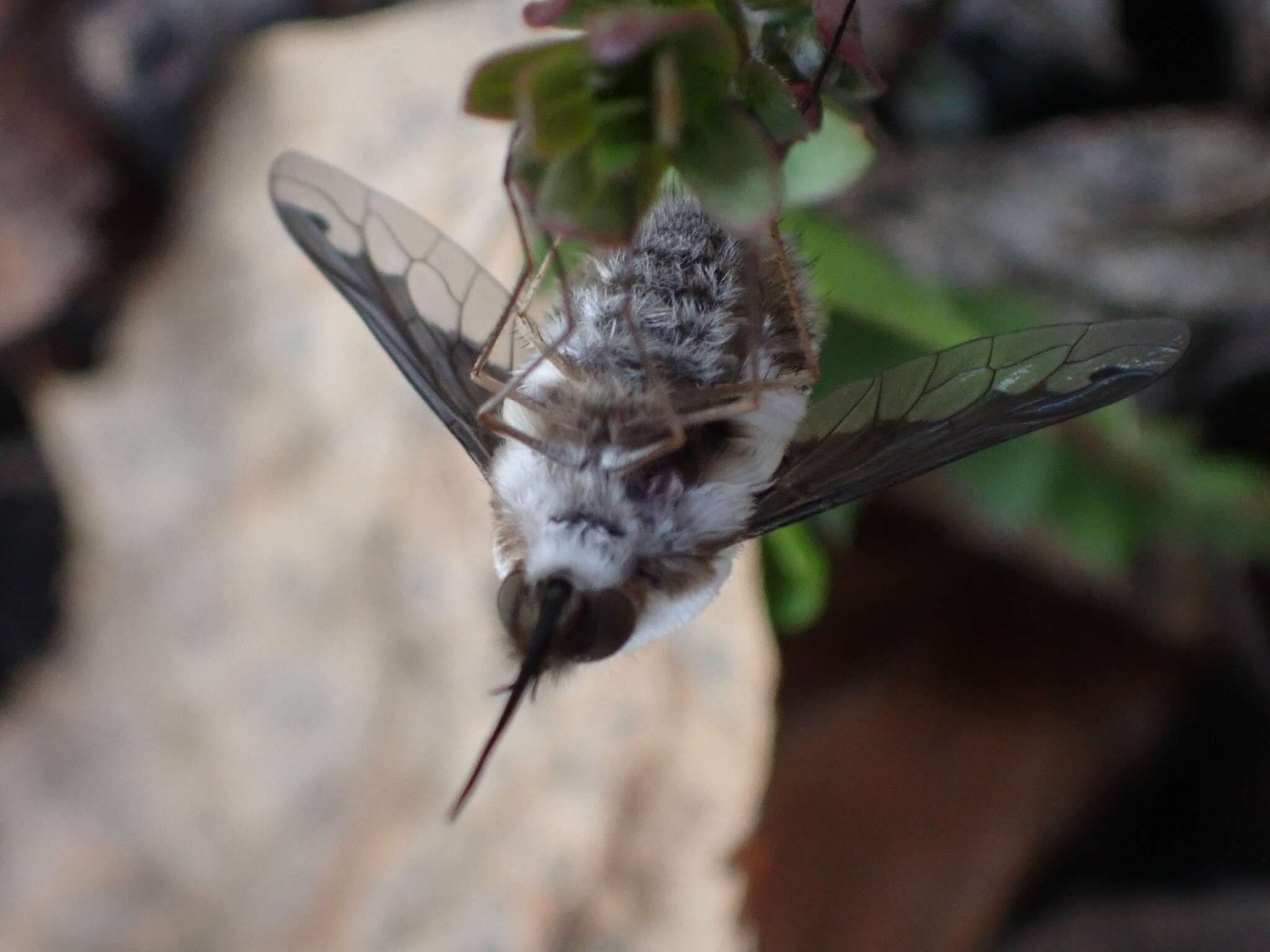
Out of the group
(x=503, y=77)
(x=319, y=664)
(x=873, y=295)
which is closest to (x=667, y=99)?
(x=503, y=77)

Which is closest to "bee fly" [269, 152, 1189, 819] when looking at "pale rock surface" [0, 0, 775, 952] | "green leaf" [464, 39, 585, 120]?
"green leaf" [464, 39, 585, 120]

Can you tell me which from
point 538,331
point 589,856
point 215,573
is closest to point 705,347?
point 538,331

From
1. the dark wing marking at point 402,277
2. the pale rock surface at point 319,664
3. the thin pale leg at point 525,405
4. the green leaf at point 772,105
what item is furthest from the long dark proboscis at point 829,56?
the pale rock surface at point 319,664

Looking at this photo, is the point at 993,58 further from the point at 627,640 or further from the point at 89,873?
the point at 89,873

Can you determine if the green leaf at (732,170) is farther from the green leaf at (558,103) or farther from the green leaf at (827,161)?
the green leaf at (827,161)

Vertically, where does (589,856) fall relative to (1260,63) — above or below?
below

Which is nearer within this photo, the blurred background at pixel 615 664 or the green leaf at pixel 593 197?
the green leaf at pixel 593 197
